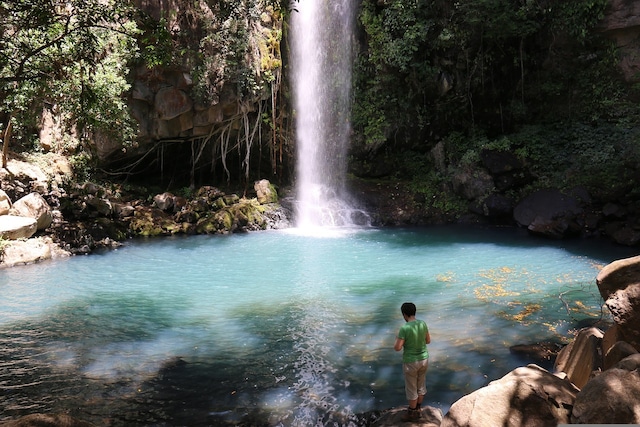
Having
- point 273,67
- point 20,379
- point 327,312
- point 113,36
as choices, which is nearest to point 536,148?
point 273,67

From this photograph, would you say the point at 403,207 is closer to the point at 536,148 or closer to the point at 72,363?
the point at 536,148

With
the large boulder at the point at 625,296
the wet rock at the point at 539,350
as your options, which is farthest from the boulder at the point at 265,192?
the large boulder at the point at 625,296

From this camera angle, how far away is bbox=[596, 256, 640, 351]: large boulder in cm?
487

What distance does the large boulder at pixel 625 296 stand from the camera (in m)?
4.87

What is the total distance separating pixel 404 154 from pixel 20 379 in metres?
Answer: 18.7

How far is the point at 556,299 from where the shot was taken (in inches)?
372

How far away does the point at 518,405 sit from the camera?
4.15m

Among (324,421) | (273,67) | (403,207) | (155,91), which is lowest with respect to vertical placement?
(324,421)

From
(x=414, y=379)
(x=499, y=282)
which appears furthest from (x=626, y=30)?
(x=414, y=379)

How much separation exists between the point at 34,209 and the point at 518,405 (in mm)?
13954

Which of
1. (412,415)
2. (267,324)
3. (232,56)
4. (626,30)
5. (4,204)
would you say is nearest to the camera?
(412,415)

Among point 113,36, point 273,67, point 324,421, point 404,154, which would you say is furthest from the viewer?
point 404,154

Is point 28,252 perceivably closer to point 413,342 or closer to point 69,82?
point 69,82

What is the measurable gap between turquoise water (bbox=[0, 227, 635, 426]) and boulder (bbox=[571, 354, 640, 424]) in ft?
6.83
